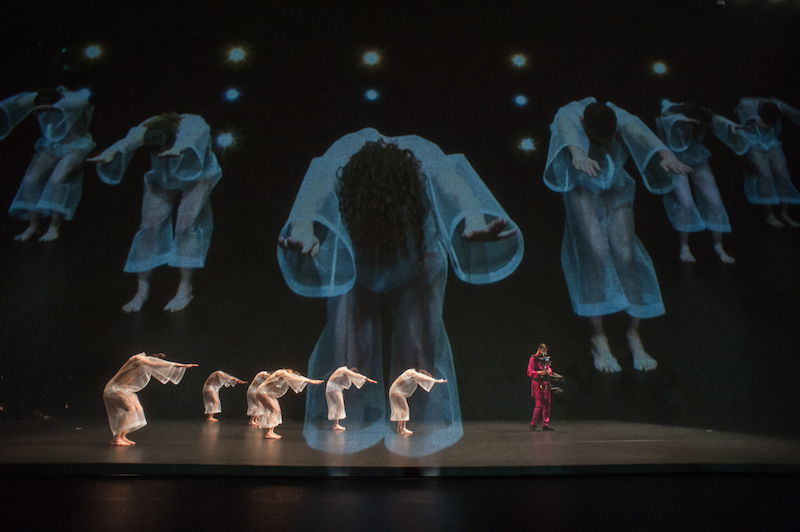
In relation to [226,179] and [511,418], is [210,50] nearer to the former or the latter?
[226,179]

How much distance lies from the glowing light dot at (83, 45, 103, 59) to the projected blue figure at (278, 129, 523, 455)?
3363 millimetres

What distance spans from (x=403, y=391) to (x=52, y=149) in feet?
18.3

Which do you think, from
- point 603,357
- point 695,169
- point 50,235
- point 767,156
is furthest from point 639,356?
point 50,235

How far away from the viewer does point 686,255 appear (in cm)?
643

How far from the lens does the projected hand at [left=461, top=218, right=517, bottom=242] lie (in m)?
5.66

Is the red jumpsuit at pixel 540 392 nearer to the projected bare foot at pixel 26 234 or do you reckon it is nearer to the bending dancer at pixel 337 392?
the bending dancer at pixel 337 392

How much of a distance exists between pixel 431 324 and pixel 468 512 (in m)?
2.92

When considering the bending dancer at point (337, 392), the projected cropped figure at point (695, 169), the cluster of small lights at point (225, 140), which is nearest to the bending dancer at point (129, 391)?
the bending dancer at point (337, 392)

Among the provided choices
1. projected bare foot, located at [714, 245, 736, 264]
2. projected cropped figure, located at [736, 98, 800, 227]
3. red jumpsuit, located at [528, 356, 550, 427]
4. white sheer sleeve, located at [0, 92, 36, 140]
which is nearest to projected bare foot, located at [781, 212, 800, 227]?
projected cropped figure, located at [736, 98, 800, 227]

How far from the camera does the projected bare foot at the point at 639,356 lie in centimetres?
596

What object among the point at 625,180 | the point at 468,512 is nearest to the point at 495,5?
the point at 625,180

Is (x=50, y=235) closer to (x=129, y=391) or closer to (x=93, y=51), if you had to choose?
(x=93, y=51)

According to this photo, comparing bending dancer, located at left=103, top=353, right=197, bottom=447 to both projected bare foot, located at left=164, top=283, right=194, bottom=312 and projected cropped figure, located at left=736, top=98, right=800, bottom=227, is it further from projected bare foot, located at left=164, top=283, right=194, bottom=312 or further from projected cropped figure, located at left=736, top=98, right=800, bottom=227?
projected cropped figure, located at left=736, top=98, right=800, bottom=227

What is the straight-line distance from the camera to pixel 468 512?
3045 millimetres
